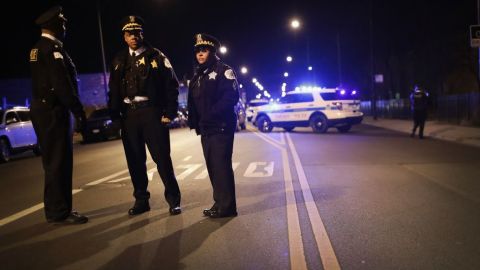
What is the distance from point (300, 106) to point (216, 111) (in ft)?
56.2

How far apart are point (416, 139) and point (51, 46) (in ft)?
44.6

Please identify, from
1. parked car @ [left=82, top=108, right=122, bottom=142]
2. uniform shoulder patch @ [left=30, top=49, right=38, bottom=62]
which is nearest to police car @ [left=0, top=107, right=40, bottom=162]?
parked car @ [left=82, top=108, right=122, bottom=142]

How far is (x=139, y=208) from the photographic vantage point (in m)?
5.82

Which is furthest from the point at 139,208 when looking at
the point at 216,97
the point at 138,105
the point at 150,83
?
the point at 216,97

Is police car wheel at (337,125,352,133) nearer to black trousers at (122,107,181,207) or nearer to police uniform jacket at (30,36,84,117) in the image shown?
black trousers at (122,107,181,207)

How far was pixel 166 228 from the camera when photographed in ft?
16.7

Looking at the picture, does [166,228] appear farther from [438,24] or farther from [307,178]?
[438,24]

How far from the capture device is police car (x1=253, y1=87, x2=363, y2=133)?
20938mm

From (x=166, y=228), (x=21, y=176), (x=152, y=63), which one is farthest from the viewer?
(x=21, y=176)

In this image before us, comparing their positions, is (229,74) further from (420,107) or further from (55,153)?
(420,107)

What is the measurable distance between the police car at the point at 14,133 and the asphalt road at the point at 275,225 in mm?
6153

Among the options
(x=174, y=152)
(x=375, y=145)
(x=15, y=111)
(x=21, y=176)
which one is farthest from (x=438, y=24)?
(x=21, y=176)

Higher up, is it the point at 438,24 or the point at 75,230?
the point at 438,24

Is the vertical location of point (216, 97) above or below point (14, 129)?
above
